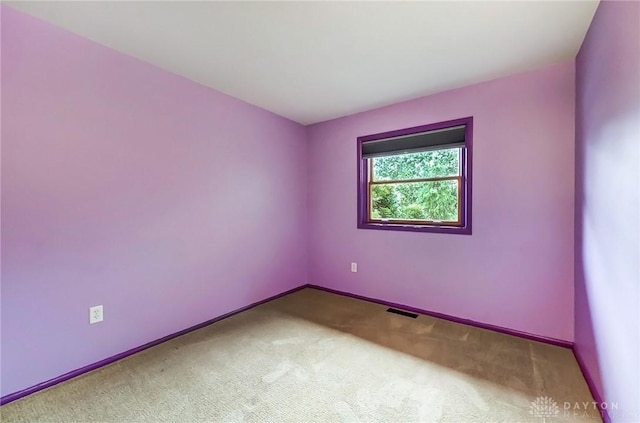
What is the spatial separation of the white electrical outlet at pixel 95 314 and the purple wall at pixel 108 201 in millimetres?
35

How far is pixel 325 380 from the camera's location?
Result: 5.98 ft

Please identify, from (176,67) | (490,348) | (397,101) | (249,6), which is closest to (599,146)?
(490,348)

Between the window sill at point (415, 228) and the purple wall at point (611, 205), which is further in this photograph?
the window sill at point (415, 228)

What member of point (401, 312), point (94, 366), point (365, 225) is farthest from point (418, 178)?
point (94, 366)

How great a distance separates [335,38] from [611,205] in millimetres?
1835

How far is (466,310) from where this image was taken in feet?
8.76

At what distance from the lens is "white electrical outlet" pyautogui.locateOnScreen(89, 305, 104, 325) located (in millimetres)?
1947

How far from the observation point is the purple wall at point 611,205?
3.74ft

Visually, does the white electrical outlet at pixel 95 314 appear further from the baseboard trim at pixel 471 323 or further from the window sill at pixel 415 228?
the window sill at pixel 415 228

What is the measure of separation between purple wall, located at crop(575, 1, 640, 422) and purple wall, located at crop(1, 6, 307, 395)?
9.24ft

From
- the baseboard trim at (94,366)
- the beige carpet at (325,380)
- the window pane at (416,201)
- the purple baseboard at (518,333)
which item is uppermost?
the window pane at (416,201)

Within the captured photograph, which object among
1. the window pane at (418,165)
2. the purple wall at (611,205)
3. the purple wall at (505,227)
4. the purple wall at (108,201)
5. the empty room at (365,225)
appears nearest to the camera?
the purple wall at (611,205)

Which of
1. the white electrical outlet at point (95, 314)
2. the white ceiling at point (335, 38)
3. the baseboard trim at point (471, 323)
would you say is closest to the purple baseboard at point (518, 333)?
the baseboard trim at point (471, 323)

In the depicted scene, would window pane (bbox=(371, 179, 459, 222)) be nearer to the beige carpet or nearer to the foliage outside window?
the foliage outside window
